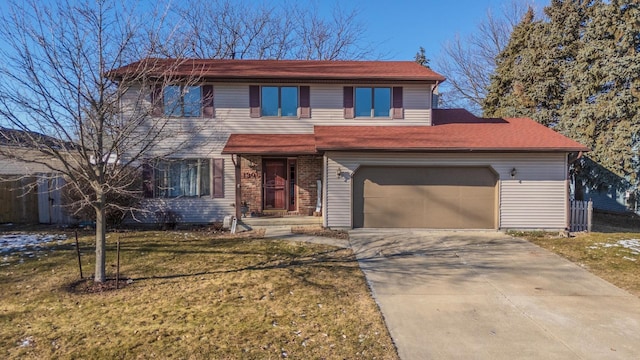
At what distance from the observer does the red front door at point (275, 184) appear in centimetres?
1268

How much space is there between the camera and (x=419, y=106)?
1244 cm

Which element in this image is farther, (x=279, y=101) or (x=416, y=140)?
(x=279, y=101)

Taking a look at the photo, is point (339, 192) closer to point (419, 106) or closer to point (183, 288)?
point (419, 106)

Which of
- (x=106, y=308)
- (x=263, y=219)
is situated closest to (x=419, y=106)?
(x=263, y=219)

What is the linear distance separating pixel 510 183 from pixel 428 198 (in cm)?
254

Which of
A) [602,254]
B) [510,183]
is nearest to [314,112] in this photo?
[510,183]

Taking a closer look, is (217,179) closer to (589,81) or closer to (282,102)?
(282,102)

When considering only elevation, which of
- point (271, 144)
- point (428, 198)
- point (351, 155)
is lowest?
point (428, 198)

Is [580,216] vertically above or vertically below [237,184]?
below

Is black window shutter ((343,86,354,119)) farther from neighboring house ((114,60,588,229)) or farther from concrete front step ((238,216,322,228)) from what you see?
concrete front step ((238,216,322,228))

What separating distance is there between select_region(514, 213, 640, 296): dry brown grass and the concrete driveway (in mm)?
330

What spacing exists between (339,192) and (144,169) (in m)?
6.70

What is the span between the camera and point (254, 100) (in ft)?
40.1

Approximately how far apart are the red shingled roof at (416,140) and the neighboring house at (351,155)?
0.04 metres
